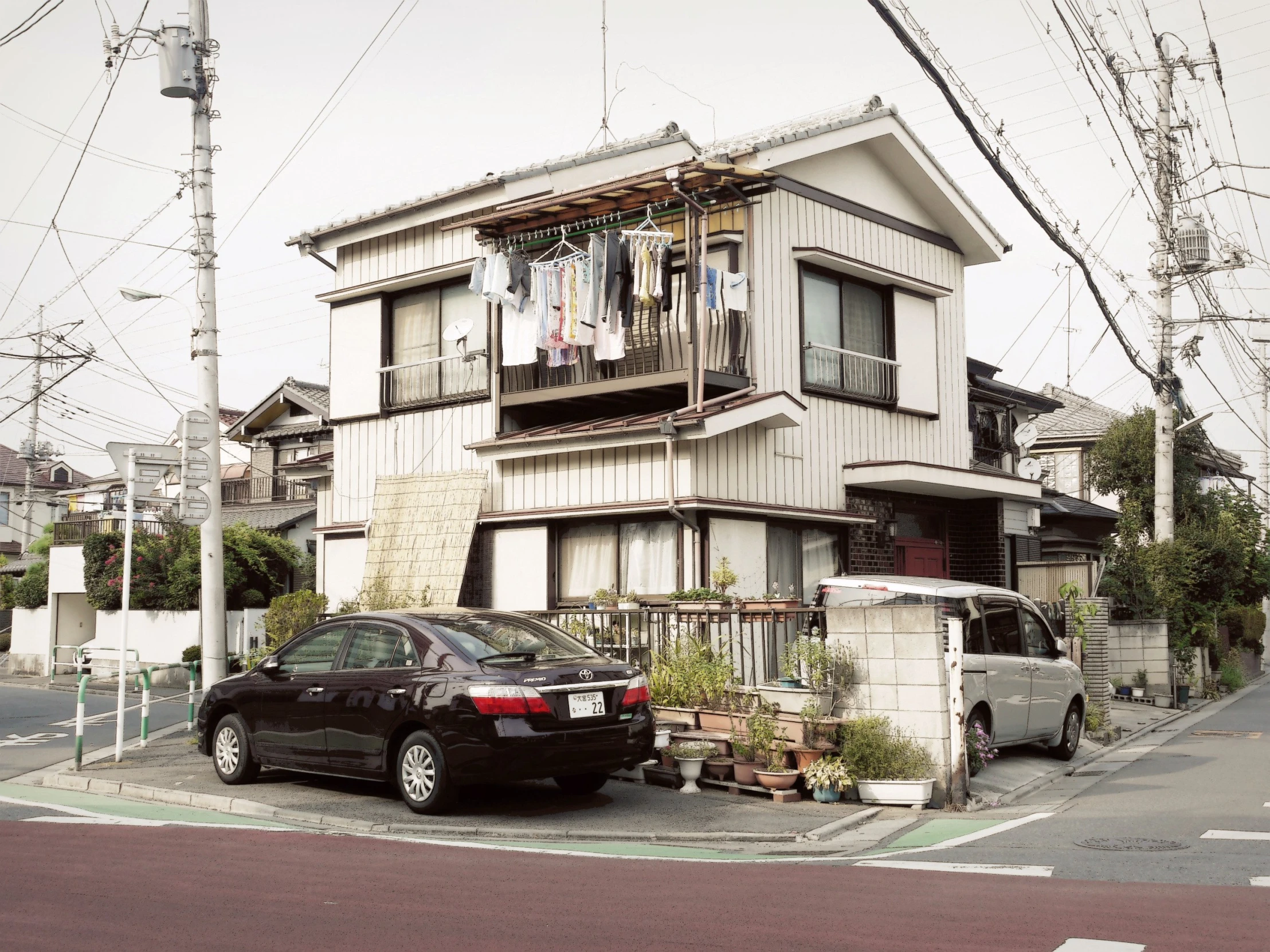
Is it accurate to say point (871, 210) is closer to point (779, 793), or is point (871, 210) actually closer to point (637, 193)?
point (637, 193)

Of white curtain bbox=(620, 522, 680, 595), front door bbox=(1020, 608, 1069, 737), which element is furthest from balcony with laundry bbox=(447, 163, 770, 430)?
front door bbox=(1020, 608, 1069, 737)

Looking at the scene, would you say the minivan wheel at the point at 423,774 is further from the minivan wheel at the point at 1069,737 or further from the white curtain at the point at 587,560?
the minivan wheel at the point at 1069,737

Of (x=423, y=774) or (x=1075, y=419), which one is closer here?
(x=423, y=774)

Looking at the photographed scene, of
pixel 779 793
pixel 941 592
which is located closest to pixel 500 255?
pixel 941 592

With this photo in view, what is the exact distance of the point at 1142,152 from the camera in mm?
24062

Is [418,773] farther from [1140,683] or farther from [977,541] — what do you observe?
[1140,683]

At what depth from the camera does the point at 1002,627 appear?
12.8m

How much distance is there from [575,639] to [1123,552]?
15538mm

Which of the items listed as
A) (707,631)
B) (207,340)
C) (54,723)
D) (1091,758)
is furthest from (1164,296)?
(54,723)

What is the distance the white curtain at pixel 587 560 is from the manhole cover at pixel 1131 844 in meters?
7.87

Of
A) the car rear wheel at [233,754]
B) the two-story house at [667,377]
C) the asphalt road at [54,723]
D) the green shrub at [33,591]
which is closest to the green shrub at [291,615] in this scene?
the two-story house at [667,377]

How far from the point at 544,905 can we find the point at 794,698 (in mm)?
5261

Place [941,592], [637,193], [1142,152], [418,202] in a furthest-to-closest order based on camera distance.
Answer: [1142,152] → [418,202] → [637,193] → [941,592]

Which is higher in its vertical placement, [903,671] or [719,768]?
[903,671]
